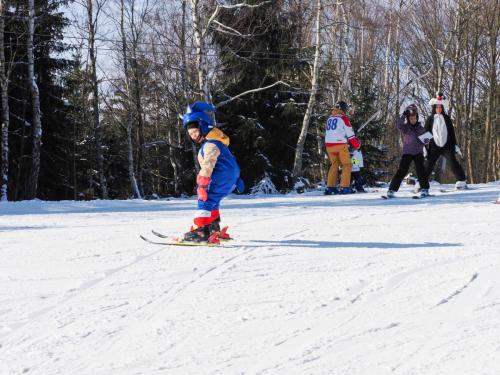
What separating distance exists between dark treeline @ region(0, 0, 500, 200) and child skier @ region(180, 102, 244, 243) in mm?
10241

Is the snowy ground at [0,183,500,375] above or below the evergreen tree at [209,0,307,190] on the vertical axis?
below

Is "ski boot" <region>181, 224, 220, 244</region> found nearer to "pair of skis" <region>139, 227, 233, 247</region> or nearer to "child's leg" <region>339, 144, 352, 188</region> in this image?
"pair of skis" <region>139, 227, 233, 247</region>

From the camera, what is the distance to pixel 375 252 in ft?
16.4

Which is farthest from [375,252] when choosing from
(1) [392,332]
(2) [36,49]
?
(2) [36,49]

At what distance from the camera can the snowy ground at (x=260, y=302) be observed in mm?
2486

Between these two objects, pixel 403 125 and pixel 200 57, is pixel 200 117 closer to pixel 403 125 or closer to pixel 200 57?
pixel 403 125

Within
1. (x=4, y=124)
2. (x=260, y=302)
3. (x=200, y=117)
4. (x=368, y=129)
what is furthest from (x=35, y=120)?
(x=260, y=302)

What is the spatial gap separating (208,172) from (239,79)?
565 inches

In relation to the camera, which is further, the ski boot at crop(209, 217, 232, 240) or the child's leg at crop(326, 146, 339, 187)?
the child's leg at crop(326, 146, 339, 187)

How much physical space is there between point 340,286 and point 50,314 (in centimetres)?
186

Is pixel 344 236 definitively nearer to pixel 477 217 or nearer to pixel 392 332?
pixel 477 217

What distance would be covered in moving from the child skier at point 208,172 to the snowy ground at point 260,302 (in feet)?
1.31

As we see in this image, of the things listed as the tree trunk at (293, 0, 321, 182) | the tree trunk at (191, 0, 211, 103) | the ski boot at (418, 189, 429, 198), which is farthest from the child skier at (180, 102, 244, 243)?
the tree trunk at (293, 0, 321, 182)

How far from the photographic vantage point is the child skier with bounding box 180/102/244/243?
5.70 metres
